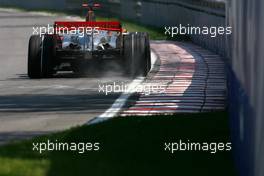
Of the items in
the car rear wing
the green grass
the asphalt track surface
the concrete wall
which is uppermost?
the concrete wall

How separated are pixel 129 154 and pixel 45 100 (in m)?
7.37

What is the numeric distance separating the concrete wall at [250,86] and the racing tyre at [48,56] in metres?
13.5

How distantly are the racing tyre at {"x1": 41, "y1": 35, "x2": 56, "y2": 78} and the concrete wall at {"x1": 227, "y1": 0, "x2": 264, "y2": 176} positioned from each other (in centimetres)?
1350

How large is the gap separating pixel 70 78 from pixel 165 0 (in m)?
22.6

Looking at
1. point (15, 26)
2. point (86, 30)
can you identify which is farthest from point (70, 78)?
point (15, 26)

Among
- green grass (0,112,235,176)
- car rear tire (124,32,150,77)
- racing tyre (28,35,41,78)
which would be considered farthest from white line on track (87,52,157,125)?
racing tyre (28,35,41,78)

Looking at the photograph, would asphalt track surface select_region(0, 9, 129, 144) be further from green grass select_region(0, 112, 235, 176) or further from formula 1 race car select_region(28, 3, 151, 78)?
green grass select_region(0, 112, 235, 176)

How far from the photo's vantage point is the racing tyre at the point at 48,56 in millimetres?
22062

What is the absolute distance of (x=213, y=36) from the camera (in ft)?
104

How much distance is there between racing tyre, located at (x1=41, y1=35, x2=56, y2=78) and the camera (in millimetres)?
22062

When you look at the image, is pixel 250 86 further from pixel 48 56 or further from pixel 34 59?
pixel 34 59

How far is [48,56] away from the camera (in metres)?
22.1

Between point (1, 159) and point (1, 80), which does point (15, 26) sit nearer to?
point (1, 80)

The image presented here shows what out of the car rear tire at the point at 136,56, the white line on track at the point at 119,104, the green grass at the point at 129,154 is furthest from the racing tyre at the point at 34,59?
the green grass at the point at 129,154
